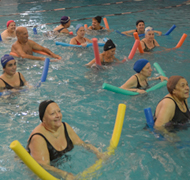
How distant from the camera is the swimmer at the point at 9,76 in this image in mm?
5637

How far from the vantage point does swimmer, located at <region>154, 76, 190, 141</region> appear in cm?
405

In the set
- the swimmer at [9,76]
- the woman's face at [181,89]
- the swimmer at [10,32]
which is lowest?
the swimmer at [10,32]

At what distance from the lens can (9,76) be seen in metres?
5.81

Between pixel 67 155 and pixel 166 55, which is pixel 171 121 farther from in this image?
pixel 166 55

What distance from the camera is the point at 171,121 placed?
4.23 meters

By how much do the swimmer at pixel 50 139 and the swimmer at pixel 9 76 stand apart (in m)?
2.52

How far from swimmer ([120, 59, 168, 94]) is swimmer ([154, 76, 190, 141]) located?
4.70 feet

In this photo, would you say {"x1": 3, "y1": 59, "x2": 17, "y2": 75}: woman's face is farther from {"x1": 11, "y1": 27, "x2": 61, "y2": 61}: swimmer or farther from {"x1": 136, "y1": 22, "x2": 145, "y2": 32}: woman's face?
{"x1": 136, "y1": 22, "x2": 145, "y2": 32}: woman's face

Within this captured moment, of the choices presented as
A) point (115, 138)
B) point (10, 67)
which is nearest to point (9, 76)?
point (10, 67)

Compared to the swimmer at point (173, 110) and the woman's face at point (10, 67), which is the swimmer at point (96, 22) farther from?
the swimmer at point (173, 110)

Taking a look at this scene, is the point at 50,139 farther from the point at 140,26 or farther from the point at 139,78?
the point at 140,26

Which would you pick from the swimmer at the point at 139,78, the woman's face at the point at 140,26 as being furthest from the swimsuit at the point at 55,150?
the woman's face at the point at 140,26

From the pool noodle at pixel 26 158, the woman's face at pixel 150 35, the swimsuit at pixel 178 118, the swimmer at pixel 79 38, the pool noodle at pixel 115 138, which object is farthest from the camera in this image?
the swimmer at pixel 79 38

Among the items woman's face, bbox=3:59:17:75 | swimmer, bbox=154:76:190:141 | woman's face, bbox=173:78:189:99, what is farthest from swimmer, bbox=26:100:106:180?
woman's face, bbox=3:59:17:75
